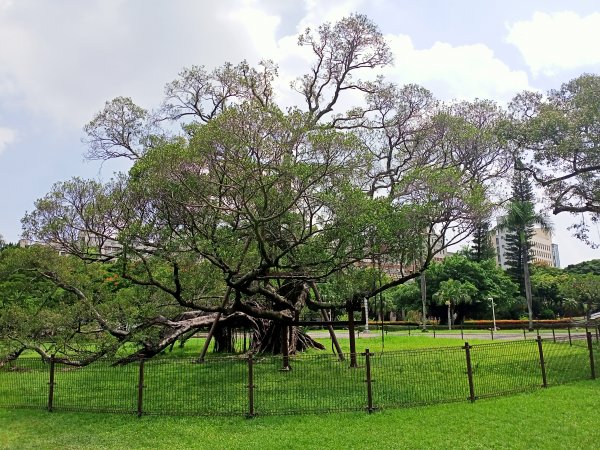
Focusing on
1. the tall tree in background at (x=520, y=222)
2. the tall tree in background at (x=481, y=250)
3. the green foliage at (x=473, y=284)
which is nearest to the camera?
the tall tree in background at (x=520, y=222)

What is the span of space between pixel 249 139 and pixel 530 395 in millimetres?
8087

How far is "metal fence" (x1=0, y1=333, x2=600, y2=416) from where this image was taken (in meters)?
9.96

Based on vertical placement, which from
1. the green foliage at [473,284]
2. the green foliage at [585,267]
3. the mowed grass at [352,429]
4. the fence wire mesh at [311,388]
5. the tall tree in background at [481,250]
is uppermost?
the tall tree in background at [481,250]

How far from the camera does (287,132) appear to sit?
11359mm

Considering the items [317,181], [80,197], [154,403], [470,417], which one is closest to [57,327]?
[80,197]

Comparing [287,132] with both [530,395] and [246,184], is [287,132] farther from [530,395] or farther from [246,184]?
[530,395]

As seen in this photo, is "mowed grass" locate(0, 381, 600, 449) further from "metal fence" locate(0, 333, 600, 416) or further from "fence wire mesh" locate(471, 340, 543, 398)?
Answer: "fence wire mesh" locate(471, 340, 543, 398)

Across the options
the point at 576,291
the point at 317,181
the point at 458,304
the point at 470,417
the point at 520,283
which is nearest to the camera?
the point at 470,417

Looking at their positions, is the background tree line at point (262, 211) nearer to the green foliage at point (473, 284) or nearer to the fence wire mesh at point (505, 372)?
the fence wire mesh at point (505, 372)

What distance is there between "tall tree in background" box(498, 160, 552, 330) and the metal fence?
27.1 ft

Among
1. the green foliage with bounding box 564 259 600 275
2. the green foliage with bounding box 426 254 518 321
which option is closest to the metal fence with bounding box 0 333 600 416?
the green foliage with bounding box 426 254 518 321

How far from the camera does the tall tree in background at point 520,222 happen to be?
19888 mm

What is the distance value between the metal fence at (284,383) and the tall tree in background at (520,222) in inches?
325

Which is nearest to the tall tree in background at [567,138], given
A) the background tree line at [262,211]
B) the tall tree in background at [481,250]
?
the background tree line at [262,211]
